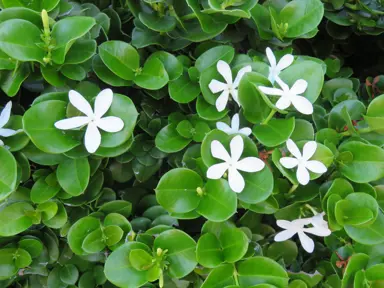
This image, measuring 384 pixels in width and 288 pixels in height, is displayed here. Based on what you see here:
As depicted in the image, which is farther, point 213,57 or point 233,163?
point 213,57

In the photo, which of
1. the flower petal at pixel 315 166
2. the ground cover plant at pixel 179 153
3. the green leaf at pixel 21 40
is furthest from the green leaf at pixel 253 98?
the green leaf at pixel 21 40

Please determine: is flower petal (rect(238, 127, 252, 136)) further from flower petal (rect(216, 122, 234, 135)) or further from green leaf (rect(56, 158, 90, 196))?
green leaf (rect(56, 158, 90, 196))

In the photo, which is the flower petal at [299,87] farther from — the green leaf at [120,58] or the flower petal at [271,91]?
the green leaf at [120,58]

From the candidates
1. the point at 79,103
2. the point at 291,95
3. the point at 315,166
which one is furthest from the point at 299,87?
the point at 79,103

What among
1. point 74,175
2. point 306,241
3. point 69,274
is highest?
point 74,175

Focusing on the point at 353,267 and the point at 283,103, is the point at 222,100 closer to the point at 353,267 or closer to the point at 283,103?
the point at 283,103

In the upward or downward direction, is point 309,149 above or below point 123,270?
above

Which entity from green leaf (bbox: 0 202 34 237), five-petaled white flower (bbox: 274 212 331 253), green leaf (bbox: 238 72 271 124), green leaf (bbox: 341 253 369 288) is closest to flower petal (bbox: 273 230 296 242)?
five-petaled white flower (bbox: 274 212 331 253)
